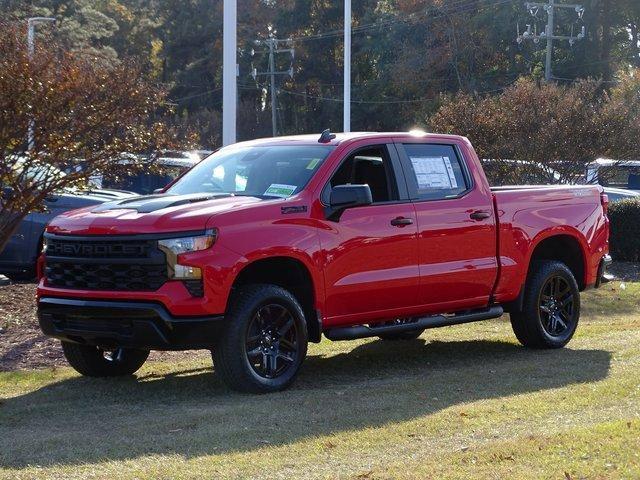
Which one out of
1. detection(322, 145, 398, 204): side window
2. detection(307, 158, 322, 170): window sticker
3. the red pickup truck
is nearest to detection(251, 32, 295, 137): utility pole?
the red pickup truck

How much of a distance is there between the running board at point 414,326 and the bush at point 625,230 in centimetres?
1077

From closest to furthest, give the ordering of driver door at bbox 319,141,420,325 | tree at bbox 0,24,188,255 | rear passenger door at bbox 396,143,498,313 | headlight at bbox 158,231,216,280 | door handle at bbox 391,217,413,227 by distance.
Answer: headlight at bbox 158,231,216,280 < driver door at bbox 319,141,420,325 < door handle at bbox 391,217,413,227 < rear passenger door at bbox 396,143,498,313 < tree at bbox 0,24,188,255

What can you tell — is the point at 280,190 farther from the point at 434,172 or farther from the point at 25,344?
the point at 25,344

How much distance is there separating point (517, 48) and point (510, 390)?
165 feet

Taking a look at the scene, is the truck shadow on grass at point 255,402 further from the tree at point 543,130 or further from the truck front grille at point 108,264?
the tree at point 543,130

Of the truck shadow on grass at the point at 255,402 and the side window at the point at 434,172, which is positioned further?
the side window at the point at 434,172

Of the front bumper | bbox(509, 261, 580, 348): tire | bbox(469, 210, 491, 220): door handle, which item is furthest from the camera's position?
the front bumper

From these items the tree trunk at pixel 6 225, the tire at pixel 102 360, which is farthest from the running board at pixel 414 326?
the tree trunk at pixel 6 225

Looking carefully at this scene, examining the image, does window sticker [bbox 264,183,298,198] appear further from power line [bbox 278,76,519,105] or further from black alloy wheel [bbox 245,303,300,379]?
power line [bbox 278,76,519,105]

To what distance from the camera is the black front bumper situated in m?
8.15

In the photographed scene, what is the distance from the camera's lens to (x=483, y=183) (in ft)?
33.9

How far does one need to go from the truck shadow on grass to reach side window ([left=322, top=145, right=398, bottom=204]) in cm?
147

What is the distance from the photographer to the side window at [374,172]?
9492mm

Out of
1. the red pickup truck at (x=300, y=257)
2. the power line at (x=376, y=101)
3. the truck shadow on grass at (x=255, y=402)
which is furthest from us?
the power line at (x=376, y=101)
